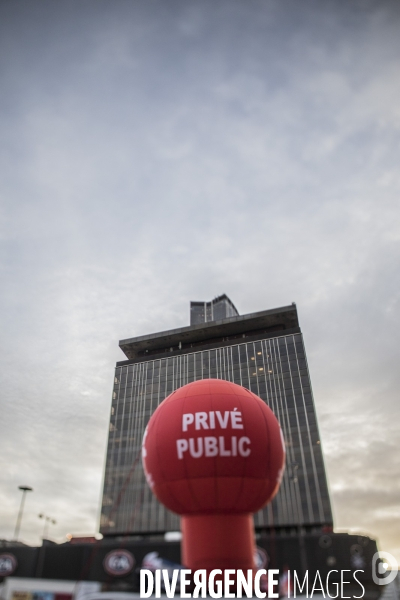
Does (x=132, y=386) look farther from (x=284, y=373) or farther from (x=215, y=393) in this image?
(x=215, y=393)

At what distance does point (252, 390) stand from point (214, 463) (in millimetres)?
50792

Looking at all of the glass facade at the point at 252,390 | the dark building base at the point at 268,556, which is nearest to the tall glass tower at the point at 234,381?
the glass facade at the point at 252,390

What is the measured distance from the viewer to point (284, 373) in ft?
213

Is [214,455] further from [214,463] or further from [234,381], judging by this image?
[234,381]

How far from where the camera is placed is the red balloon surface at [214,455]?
15.0 metres

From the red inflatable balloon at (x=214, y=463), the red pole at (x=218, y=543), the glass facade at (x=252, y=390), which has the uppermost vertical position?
the glass facade at (x=252, y=390)

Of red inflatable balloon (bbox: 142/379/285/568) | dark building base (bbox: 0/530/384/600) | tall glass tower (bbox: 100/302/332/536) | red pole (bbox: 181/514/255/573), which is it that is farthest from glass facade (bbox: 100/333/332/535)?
red inflatable balloon (bbox: 142/379/285/568)

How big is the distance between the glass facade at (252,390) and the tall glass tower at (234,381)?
0.13 meters

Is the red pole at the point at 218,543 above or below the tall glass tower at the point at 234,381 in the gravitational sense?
below

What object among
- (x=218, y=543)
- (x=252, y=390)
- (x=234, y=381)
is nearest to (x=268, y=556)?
(x=218, y=543)

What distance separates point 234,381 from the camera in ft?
221

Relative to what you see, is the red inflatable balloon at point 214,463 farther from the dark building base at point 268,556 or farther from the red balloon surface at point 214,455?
the dark building base at point 268,556

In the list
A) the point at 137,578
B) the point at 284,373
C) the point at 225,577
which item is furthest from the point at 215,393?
the point at 284,373

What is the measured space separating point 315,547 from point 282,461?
1021 centimetres
